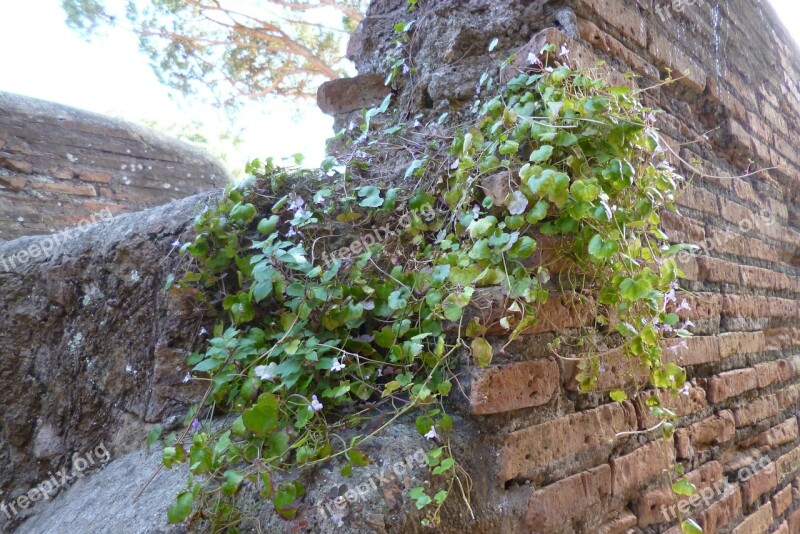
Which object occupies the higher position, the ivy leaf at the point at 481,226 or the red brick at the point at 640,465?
the ivy leaf at the point at 481,226

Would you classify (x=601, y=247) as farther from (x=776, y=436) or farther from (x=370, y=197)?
(x=776, y=436)

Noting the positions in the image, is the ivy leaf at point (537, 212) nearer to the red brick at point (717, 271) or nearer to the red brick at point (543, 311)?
the red brick at point (543, 311)

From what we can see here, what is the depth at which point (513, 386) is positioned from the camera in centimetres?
119


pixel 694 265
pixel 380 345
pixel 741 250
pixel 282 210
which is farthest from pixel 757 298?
pixel 282 210

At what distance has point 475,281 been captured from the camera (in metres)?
1.11

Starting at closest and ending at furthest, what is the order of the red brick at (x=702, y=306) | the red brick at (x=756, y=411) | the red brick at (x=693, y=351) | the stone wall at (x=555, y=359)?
the stone wall at (x=555, y=359), the red brick at (x=693, y=351), the red brick at (x=702, y=306), the red brick at (x=756, y=411)

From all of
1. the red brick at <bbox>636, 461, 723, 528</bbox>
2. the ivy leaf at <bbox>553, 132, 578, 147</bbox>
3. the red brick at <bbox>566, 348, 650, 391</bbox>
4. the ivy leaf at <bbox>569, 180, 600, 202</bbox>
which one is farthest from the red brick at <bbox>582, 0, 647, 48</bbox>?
the red brick at <bbox>636, 461, 723, 528</bbox>

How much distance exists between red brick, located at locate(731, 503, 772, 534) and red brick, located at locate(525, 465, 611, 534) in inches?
28.2

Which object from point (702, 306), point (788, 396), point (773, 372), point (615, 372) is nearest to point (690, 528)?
point (615, 372)

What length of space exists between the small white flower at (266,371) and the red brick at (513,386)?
42 cm

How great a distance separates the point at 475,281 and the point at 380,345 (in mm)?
261

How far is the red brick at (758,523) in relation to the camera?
5.68ft

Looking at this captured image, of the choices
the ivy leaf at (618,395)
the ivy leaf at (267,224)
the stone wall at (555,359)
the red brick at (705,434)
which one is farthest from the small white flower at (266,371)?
the red brick at (705,434)

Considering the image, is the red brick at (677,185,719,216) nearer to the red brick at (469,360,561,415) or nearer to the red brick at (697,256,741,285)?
the red brick at (697,256,741,285)
